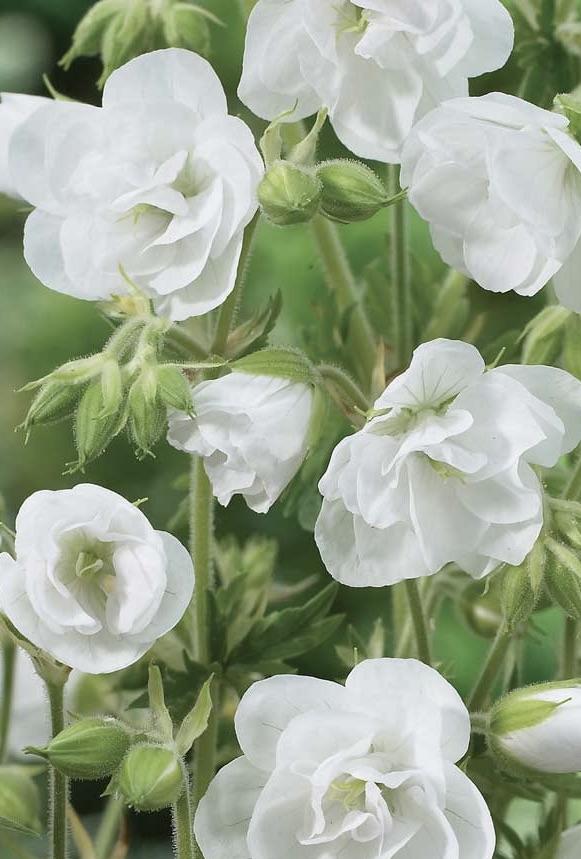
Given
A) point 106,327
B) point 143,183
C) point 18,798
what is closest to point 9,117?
point 143,183

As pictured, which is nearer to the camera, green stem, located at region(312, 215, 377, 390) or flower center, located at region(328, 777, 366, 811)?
flower center, located at region(328, 777, 366, 811)

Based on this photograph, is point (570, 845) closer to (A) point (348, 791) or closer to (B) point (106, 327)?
(A) point (348, 791)

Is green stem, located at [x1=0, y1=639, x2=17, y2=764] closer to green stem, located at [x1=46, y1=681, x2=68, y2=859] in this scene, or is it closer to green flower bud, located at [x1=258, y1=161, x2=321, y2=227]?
green stem, located at [x1=46, y1=681, x2=68, y2=859]

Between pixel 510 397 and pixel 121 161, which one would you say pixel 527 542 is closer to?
pixel 510 397

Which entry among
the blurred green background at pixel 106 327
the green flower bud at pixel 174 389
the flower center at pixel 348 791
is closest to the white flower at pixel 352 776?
the flower center at pixel 348 791

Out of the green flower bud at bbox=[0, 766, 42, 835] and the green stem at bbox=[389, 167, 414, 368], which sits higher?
the green stem at bbox=[389, 167, 414, 368]

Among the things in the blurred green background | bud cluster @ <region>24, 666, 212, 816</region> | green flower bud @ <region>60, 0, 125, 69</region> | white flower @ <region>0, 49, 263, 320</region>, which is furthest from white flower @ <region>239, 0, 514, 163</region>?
the blurred green background
